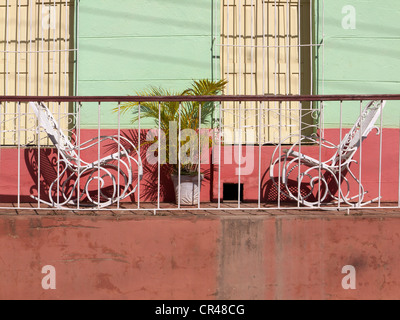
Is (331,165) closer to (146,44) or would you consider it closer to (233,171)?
(233,171)

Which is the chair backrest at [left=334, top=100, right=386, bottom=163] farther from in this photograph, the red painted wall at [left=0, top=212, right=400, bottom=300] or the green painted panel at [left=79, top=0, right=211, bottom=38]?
the green painted panel at [left=79, top=0, right=211, bottom=38]

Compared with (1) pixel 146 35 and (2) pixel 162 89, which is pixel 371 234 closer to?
(2) pixel 162 89

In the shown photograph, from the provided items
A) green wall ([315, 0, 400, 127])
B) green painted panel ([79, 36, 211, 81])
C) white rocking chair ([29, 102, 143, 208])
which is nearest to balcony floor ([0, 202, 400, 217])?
white rocking chair ([29, 102, 143, 208])

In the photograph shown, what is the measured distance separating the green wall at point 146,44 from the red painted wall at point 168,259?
2.06 m

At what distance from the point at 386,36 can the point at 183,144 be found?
9.01 feet

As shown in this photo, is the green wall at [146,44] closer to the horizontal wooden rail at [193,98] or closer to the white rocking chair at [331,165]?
the white rocking chair at [331,165]

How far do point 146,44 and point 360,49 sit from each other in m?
2.47

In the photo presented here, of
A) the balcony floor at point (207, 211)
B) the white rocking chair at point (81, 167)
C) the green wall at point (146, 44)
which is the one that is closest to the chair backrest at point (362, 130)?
the balcony floor at point (207, 211)

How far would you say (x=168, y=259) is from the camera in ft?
13.7

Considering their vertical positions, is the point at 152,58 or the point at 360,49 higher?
the point at 360,49

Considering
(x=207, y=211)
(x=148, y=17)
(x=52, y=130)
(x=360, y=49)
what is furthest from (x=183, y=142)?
(x=360, y=49)

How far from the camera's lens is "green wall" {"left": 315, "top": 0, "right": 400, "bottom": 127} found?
593cm

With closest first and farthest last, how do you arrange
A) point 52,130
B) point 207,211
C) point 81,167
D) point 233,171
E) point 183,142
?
point 207,211 → point 52,130 → point 81,167 → point 183,142 → point 233,171

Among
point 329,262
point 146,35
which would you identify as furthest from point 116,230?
point 146,35
